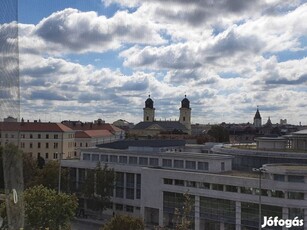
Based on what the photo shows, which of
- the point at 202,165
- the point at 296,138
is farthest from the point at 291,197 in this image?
the point at 296,138

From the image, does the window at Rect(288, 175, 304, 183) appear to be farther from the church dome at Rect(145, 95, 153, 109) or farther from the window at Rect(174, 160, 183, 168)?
the church dome at Rect(145, 95, 153, 109)

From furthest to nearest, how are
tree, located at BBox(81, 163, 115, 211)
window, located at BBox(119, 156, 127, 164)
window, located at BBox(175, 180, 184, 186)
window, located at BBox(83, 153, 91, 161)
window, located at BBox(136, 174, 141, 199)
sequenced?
window, located at BBox(83, 153, 91, 161)
window, located at BBox(119, 156, 127, 164)
window, located at BBox(136, 174, 141, 199)
tree, located at BBox(81, 163, 115, 211)
window, located at BBox(175, 180, 184, 186)

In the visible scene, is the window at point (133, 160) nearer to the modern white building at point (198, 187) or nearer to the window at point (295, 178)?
the modern white building at point (198, 187)

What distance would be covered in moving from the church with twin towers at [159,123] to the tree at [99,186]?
351 feet

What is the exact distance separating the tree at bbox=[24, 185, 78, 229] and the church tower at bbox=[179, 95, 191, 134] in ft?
451

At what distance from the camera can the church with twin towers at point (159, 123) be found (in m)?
162

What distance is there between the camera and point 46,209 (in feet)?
113

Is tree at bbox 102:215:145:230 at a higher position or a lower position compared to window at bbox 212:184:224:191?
lower

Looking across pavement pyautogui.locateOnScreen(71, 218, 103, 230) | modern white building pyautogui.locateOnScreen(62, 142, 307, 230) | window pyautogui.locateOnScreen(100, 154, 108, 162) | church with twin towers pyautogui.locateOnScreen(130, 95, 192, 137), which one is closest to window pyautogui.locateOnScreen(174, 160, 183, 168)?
modern white building pyautogui.locateOnScreen(62, 142, 307, 230)

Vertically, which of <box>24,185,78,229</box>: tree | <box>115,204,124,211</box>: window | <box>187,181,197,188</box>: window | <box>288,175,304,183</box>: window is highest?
<box>288,175,304,183</box>: window

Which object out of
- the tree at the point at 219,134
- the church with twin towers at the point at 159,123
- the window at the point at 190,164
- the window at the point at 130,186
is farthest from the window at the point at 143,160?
the church with twin towers at the point at 159,123

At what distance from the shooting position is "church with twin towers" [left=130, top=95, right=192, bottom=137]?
532 ft

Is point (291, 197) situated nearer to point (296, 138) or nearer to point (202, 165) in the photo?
point (202, 165)

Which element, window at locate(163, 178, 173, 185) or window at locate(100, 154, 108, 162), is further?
window at locate(100, 154, 108, 162)
